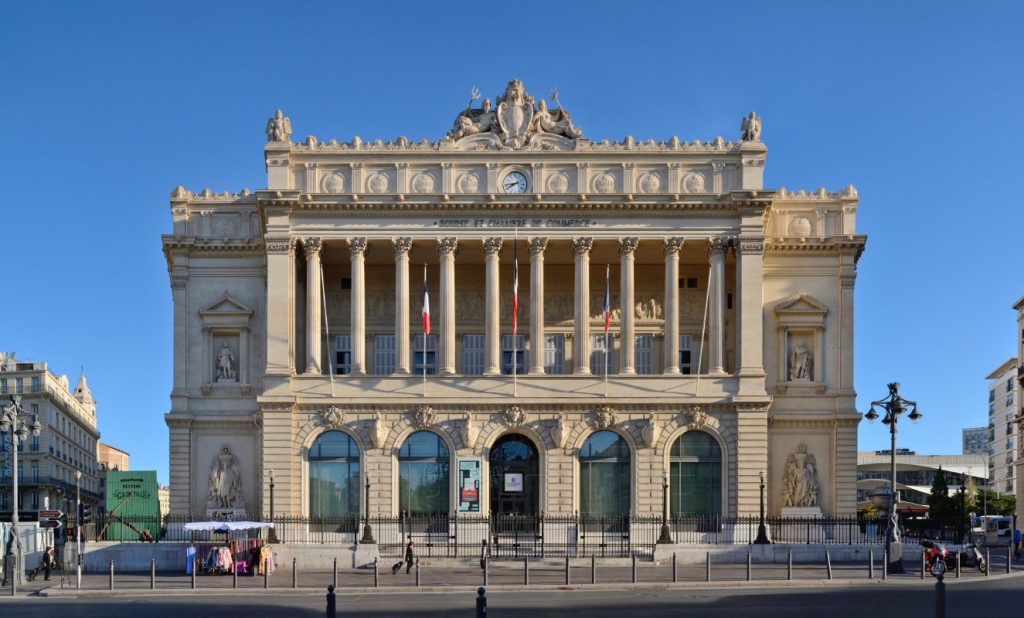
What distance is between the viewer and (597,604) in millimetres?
35594

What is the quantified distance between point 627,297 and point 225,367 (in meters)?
20.1

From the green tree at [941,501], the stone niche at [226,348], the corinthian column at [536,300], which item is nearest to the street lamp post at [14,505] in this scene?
the stone niche at [226,348]

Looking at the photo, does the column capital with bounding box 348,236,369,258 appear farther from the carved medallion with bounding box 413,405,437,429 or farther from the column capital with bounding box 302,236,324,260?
the carved medallion with bounding box 413,405,437,429

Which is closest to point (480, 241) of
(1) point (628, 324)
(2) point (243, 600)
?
(1) point (628, 324)

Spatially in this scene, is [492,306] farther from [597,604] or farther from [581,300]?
[597,604]

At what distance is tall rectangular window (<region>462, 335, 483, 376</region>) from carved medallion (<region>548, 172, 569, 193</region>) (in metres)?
8.63

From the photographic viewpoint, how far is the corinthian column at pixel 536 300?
6025 cm

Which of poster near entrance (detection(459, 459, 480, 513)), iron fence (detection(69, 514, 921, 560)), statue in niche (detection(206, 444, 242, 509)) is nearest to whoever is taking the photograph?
iron fence (detection(69, 514, 921, 560))

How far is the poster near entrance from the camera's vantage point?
5819 centimetres

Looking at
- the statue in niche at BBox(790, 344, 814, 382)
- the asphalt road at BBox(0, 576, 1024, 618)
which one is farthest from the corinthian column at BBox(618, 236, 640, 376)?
the asphalt road at BBox(0, 576, 1024, 618)

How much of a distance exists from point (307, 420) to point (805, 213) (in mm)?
26545

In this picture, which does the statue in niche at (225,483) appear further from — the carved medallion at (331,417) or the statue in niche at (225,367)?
the carved medallion at (331,417)

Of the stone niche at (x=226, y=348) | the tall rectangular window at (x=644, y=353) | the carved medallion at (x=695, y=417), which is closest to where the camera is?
the carved medallion at (x=695, y=417)

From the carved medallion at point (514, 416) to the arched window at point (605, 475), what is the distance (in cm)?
310
